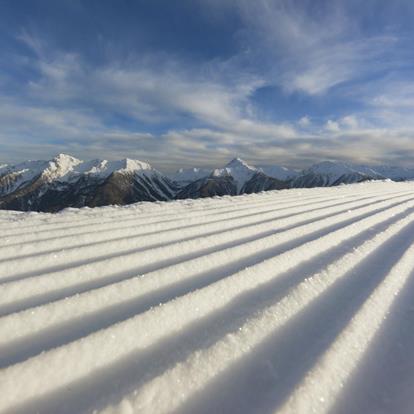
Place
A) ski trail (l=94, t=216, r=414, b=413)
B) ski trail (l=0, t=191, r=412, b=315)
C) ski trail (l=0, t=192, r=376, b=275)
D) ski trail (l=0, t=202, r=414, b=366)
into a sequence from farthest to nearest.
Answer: ski trail (l=0, t=192, r=376, b=275)
ski trail (l=0, t=191, r=412, b=315)
ski trail (l=0, t=202, r=414, b=366)
ski trail (l=94, t=216, r=414, b=413)

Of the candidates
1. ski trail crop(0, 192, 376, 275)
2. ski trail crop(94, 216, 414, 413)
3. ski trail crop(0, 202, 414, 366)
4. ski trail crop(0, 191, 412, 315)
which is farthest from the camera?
ski trail crop(0, 192, 376, 275)

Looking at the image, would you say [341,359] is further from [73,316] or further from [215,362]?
[73,316]

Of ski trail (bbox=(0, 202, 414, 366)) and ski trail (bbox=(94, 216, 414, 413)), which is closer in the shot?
ski trail (bbox=(94, 216, 414, 413))

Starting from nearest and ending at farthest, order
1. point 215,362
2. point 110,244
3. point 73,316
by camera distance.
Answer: point 215,362 → point 73,316 → point 110,244

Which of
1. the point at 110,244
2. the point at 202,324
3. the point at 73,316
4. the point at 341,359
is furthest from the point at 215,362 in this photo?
the point at 110,244

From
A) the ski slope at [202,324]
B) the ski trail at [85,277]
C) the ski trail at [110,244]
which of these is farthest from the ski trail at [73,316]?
the ski trail at [110,244]

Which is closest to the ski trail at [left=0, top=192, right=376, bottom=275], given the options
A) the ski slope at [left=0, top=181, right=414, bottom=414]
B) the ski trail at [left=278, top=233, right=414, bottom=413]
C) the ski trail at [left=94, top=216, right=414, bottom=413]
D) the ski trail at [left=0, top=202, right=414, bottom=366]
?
the ski slope at [left=0, top=181, right=414, bottom=414]

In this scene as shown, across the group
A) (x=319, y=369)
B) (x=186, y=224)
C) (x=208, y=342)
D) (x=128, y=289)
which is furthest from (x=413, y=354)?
(x=186, y=224)

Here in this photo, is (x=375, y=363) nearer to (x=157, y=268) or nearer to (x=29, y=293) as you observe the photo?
(x=157, y=268)

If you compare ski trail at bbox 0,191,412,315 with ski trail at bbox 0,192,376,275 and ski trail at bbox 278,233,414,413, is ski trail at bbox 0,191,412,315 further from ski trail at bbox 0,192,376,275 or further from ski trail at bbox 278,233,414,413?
ski trail at bbox 278,233,414,413
